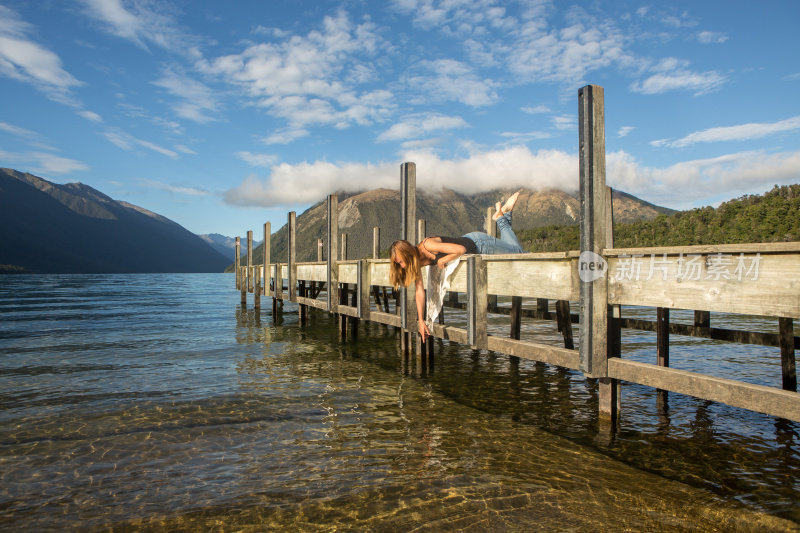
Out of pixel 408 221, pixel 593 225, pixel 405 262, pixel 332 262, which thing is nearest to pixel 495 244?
pixel 405 262

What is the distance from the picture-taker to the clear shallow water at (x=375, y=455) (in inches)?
157

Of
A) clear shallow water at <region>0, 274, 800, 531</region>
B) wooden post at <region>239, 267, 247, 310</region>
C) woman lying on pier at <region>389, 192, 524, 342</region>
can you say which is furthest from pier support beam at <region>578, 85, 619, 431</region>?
wooden post at <region>239, 267, 247, 310</region>

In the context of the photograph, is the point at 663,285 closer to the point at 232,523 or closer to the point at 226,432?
the point at 232,523

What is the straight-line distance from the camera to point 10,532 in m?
3.77

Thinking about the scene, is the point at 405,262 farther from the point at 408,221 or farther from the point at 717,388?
the point at 717,388

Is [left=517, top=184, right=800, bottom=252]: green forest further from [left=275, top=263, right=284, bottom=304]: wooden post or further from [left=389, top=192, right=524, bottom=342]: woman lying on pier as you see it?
[left=389, top=192, right=524, bottom=342]: woman lying on pier

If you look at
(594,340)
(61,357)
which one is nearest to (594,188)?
(594,340)

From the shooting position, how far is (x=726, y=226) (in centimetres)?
7744

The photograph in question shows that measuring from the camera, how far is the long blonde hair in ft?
22.8

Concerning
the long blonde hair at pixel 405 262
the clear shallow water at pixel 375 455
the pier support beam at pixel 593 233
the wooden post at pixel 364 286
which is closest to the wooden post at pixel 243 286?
the clear shallow water at pixel 375 455

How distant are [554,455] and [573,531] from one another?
162 centimetres

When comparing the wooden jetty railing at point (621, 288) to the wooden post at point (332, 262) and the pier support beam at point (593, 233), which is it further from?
the wooden post at point (332, 262)

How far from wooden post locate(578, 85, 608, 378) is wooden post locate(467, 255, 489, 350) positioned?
1.85m

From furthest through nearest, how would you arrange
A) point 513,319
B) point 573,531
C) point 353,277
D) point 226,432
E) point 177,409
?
point 353,277 < point 513,319 < point 177,409 < point 226,432 < point 573,531
